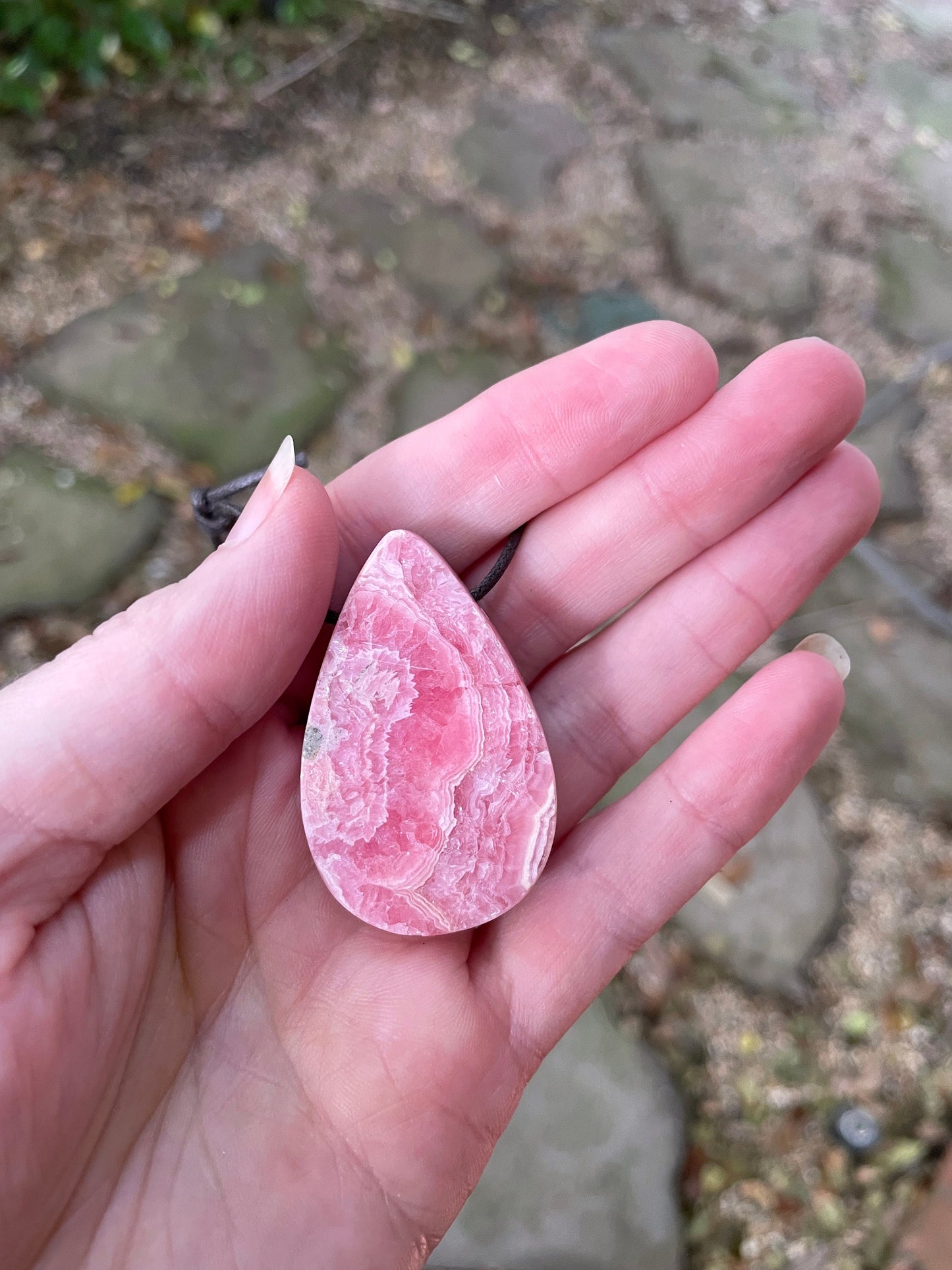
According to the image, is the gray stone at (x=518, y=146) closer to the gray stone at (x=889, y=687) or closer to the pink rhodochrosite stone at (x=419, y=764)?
the gray stone at (x=889, y=687)

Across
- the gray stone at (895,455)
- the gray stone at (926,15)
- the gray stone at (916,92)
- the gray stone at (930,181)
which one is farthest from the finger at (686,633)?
the gray stone at (926,15)

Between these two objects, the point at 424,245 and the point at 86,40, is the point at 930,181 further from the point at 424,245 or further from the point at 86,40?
the point at 86,40

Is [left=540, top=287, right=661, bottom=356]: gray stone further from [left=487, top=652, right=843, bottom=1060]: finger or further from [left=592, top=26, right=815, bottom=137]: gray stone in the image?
[left=487, top=652, right=843, bottom=1060]: finger

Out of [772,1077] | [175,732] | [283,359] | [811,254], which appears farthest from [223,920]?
[811,254]

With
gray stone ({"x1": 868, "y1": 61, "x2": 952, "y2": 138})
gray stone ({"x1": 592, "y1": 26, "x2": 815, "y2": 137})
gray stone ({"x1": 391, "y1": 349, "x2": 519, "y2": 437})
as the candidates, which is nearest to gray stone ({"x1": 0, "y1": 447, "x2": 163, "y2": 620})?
gray stone ({"x1": 391, "y1": 349, "x2": 519, "y2": 437})

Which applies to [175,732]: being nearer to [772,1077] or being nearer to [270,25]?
[772,1077]
